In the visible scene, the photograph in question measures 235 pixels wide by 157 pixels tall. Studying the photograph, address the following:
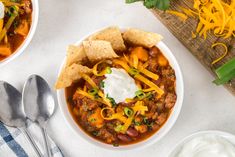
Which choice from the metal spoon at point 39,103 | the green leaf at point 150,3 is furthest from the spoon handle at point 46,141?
the green leaf at point 150,3

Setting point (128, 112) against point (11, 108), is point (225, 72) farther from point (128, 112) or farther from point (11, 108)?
point (11, 108)

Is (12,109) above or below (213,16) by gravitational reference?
below

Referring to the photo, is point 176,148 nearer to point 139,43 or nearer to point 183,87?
point 183,87

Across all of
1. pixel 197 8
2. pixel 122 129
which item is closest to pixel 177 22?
pixel 197 8

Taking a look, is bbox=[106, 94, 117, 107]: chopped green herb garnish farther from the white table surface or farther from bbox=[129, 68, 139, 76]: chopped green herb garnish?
the white table surface

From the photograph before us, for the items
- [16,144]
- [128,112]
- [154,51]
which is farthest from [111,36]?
[16,144]

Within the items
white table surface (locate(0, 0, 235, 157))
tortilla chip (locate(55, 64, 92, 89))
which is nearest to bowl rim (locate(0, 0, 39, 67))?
white table surface (locate(0, 0, 235, 157))

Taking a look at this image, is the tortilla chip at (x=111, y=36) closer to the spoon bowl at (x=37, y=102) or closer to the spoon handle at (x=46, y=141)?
the spoon bowl at (x=37, y=102)
